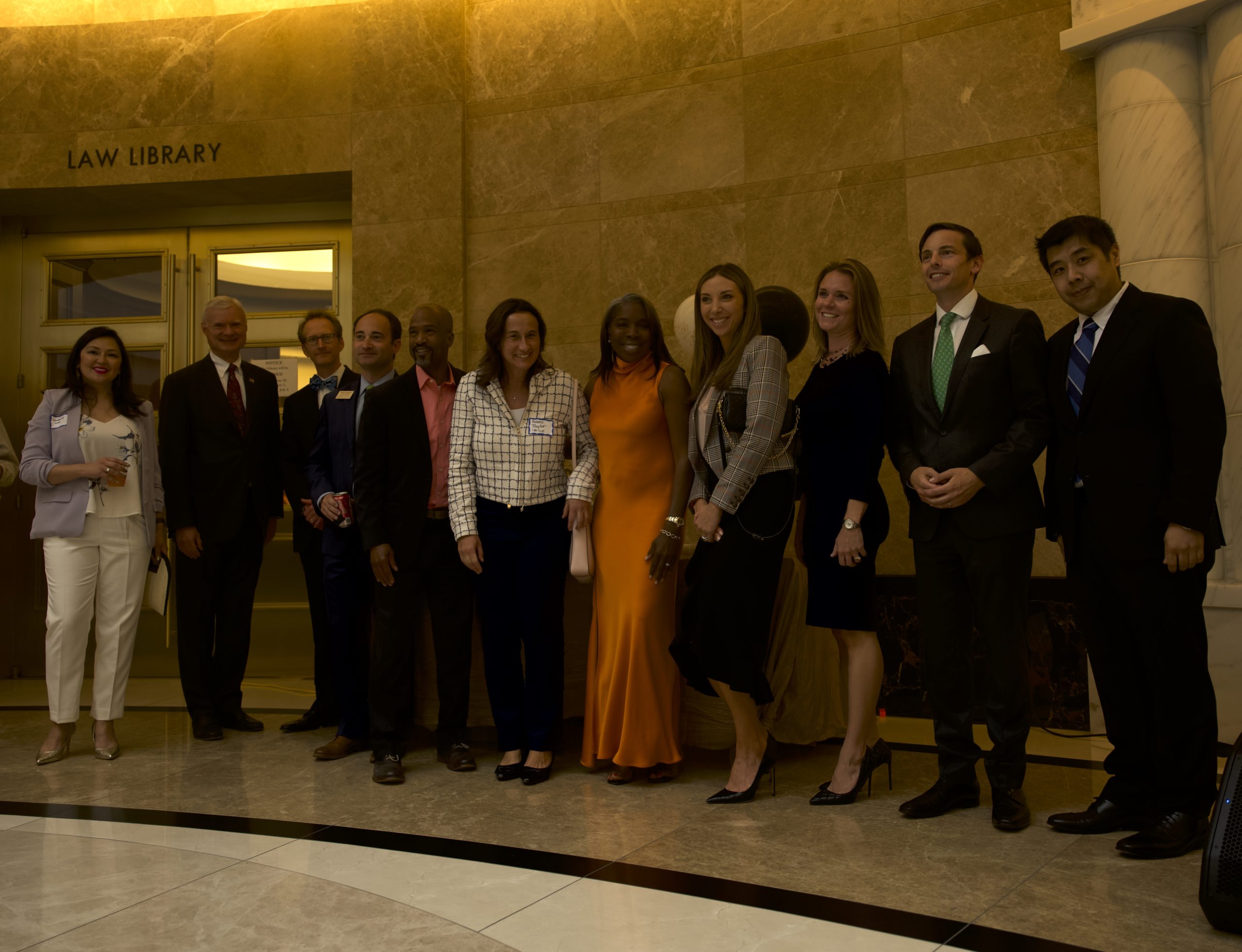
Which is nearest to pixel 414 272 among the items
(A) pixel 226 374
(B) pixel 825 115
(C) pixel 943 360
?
(A) pixel 226 374

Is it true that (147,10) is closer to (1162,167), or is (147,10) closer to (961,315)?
(961,315)

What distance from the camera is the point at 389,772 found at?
3650 millimetres

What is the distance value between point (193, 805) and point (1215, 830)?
2.91 meters

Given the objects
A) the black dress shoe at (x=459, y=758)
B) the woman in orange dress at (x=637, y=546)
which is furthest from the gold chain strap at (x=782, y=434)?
the black dress shoe at (x=459, y=758)

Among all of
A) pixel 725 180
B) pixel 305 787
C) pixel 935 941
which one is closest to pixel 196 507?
pixel 305 787

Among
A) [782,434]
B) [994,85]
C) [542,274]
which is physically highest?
[994,85]

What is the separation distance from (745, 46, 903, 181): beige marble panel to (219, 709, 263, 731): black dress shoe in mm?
3609

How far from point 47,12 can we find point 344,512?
4423mm

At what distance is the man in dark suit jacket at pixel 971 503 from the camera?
3.04m

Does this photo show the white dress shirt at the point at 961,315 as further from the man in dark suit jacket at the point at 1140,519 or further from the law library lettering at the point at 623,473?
the man in dark suit jacket at the point at 1140,519

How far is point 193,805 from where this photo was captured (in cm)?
338

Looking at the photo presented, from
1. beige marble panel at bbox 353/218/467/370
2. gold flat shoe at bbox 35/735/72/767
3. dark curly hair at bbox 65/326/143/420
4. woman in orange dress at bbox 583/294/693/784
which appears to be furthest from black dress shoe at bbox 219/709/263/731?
beige marble panel at bbox 353/218/467/370

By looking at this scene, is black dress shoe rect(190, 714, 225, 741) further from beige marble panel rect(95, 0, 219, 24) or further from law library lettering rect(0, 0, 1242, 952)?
beige marble panel rect(95, 0, 219, 24)

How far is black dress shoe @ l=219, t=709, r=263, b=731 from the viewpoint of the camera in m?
4.59
